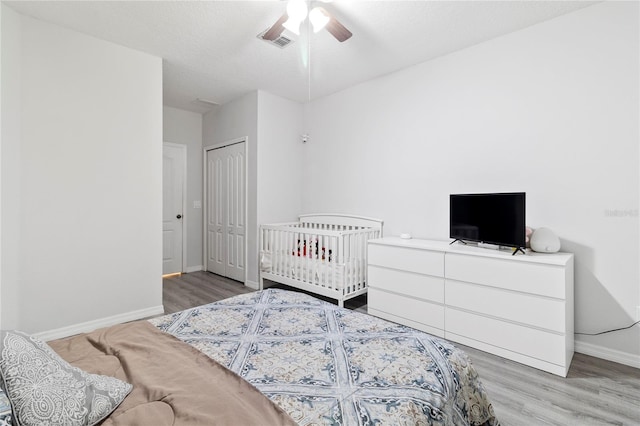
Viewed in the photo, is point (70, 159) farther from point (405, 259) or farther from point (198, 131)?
point (405, 259)

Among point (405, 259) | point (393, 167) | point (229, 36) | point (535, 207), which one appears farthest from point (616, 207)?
point (229, 36)

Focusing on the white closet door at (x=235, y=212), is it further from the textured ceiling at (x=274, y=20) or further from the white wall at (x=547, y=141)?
the white wall at (x=547, y=141)

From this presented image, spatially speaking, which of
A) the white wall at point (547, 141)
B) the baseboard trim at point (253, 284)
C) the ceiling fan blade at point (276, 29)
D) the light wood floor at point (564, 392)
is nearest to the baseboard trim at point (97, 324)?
the baseboard trim at point (253, 284)

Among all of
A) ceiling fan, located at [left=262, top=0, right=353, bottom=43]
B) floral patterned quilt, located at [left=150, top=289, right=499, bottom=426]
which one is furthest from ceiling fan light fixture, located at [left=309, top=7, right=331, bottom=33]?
floral patterned quilt, located at [left=150, top=289, right=499, bottom=426]

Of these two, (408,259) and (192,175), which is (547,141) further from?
(192,175)

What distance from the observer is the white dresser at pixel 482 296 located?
2.14 metres

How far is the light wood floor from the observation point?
1.70 metres

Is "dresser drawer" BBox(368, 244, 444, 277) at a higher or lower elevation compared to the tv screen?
lower

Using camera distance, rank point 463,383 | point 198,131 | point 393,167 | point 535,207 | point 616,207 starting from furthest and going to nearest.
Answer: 1. point 198,131
2. point 393,167
3. point 535,207
4. point 616,207
5. point 463,383

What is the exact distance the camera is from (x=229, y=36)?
9.25ft

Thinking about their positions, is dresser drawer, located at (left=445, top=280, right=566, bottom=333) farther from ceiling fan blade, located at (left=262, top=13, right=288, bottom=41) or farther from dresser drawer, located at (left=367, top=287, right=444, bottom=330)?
ceiling fan blade, located at (left=262, top=13, right=288, bottom=41)

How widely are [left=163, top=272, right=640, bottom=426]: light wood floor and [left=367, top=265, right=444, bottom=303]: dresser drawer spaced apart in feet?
1.59

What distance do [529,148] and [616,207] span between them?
744 mm

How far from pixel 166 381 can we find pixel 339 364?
63 centimetres
